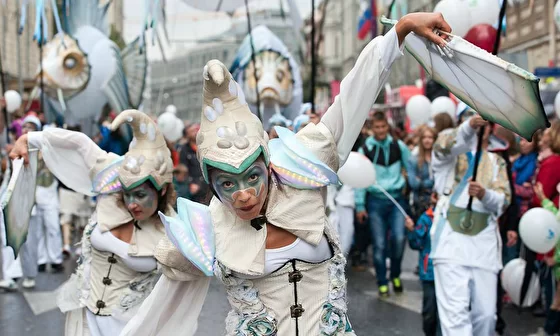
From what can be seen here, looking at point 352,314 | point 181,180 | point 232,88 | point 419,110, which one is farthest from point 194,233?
point 419,110

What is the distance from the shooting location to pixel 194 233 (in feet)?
11.1

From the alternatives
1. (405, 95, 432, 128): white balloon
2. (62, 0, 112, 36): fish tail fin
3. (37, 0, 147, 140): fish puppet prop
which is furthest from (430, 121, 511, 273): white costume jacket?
(62, 0, 112, 36): fish tail fin

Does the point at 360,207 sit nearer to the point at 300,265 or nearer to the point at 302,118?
the point at 302,118

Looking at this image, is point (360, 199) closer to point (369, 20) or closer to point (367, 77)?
point (367, 77)

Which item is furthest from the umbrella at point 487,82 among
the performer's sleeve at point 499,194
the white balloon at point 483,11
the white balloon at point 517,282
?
the white balloon at point 517,282

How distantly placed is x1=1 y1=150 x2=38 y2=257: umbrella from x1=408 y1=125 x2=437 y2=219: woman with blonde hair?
4.33 metres

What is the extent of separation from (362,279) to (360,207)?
1149 millimetres

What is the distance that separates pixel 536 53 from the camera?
2094cm

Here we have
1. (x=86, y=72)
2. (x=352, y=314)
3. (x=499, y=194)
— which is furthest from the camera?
(x=86, y=72)

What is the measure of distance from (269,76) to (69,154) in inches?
217

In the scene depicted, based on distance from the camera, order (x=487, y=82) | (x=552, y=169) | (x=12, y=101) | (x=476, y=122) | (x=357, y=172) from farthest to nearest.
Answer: (x=12, y=101)
(x=357, y=172)
(x=552, y=169)
(x=476, y=122)
(x=487, y=82)

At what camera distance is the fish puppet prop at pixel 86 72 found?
36.8ft

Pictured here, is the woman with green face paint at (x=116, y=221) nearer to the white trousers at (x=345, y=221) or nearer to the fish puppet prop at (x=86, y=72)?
the white trousers at (x=345, y=221)

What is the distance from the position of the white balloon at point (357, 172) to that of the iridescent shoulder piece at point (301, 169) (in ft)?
13.0
